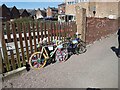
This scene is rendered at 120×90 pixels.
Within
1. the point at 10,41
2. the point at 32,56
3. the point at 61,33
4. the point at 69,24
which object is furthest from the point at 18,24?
the point at 69,24

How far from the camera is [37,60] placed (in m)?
6.48

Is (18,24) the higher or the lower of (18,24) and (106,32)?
the higher

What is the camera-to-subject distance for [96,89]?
4.80 m

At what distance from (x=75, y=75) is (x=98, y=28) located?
22.1 ft

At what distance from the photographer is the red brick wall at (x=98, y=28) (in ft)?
34.1

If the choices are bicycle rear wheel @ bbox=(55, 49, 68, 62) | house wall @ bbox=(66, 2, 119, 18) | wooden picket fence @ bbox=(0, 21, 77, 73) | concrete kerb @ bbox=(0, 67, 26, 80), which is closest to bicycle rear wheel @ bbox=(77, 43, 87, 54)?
bicycle rear wheel @ bbox=(55, 49, 68, 62)

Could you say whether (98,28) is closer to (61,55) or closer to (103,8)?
(61,55)

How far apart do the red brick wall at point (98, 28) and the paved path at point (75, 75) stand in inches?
125

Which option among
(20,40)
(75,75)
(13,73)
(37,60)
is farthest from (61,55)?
(13,73)

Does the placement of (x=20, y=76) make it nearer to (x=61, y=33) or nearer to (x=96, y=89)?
(x=96, y=89)

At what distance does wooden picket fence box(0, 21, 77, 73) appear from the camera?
5581mm

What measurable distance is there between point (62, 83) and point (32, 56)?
185 centimetres

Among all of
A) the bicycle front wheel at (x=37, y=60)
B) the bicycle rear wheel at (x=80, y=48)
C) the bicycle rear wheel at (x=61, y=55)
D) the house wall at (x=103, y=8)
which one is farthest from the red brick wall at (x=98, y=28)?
the house wall at (x=103, y=8)

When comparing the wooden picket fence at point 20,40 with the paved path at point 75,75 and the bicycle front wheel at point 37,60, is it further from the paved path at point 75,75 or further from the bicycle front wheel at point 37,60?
the paved path at point 75,75
